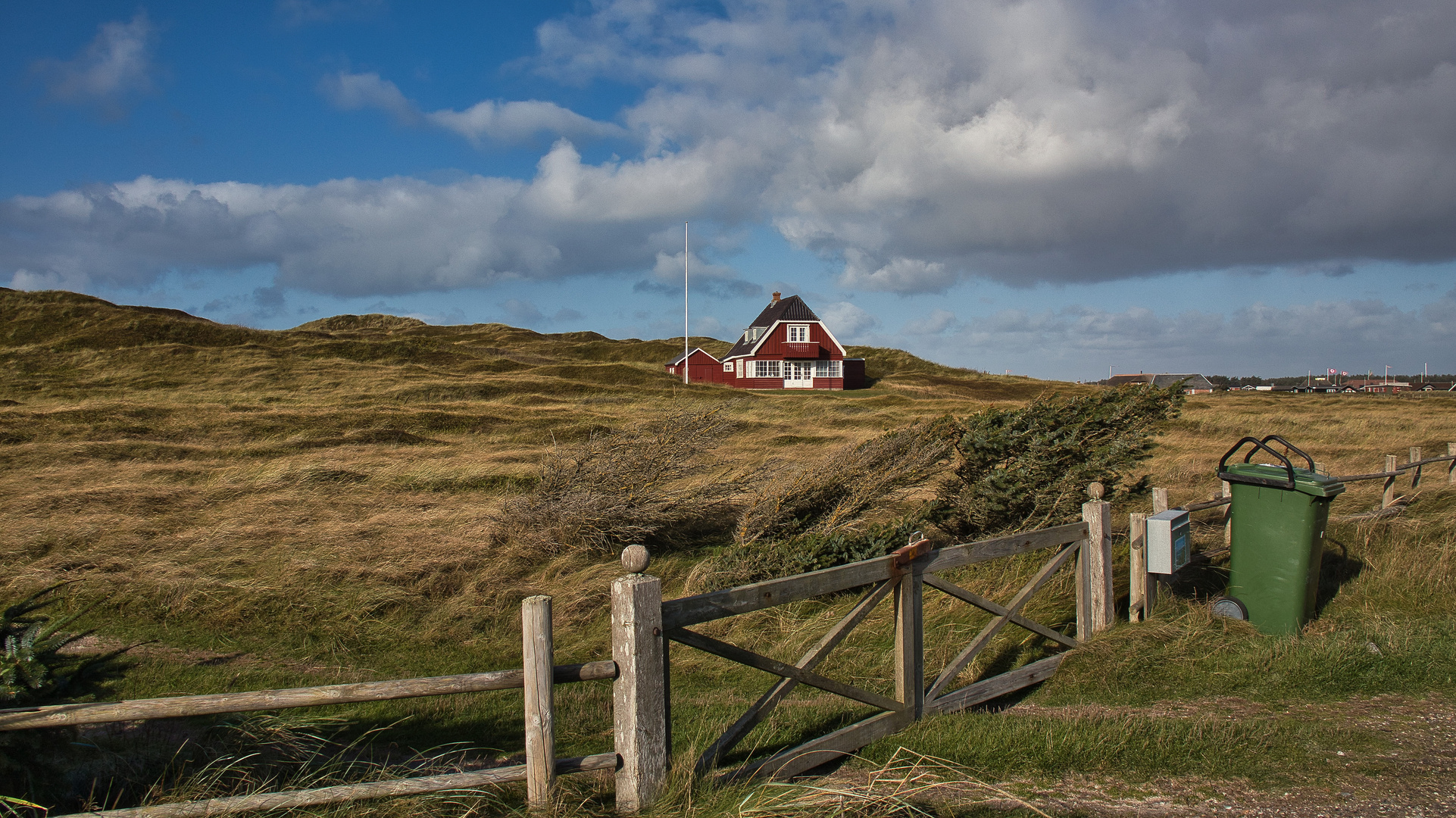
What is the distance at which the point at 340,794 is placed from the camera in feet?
11.3

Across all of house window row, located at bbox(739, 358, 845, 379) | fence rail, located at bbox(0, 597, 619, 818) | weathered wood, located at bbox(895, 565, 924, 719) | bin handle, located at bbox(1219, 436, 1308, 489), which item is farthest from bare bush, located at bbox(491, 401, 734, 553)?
house window row, located at bbox(739, 358, 845, 379)

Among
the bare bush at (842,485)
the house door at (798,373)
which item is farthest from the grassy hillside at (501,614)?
the house door at (798,373)

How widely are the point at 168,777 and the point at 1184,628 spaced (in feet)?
21.0

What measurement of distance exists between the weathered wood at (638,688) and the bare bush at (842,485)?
18.6 feet

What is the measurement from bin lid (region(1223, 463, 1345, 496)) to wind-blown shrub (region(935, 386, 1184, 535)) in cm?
178

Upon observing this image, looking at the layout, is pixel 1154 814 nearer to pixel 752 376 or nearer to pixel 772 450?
pixel 772 450

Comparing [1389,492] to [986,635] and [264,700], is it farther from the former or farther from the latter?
[264,700]

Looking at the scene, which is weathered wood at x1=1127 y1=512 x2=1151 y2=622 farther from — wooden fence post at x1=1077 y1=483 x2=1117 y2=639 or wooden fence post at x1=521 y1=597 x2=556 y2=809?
wooden fence post at x1=521 y1=597 x2=556 y2=809

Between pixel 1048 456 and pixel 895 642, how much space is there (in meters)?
4.77

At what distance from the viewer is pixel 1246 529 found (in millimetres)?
6789

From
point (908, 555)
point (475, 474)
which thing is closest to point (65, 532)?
point (475, 474)

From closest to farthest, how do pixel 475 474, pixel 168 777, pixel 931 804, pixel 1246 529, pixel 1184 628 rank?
1. pixel 931 804
2. pixel 168 777
3. pixel 1184 628
4. pixel 1246 529
5. pixel 475 474

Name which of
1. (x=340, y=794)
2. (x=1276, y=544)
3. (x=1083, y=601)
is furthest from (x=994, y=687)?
(x=340, y=794)

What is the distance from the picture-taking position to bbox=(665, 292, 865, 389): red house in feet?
175
